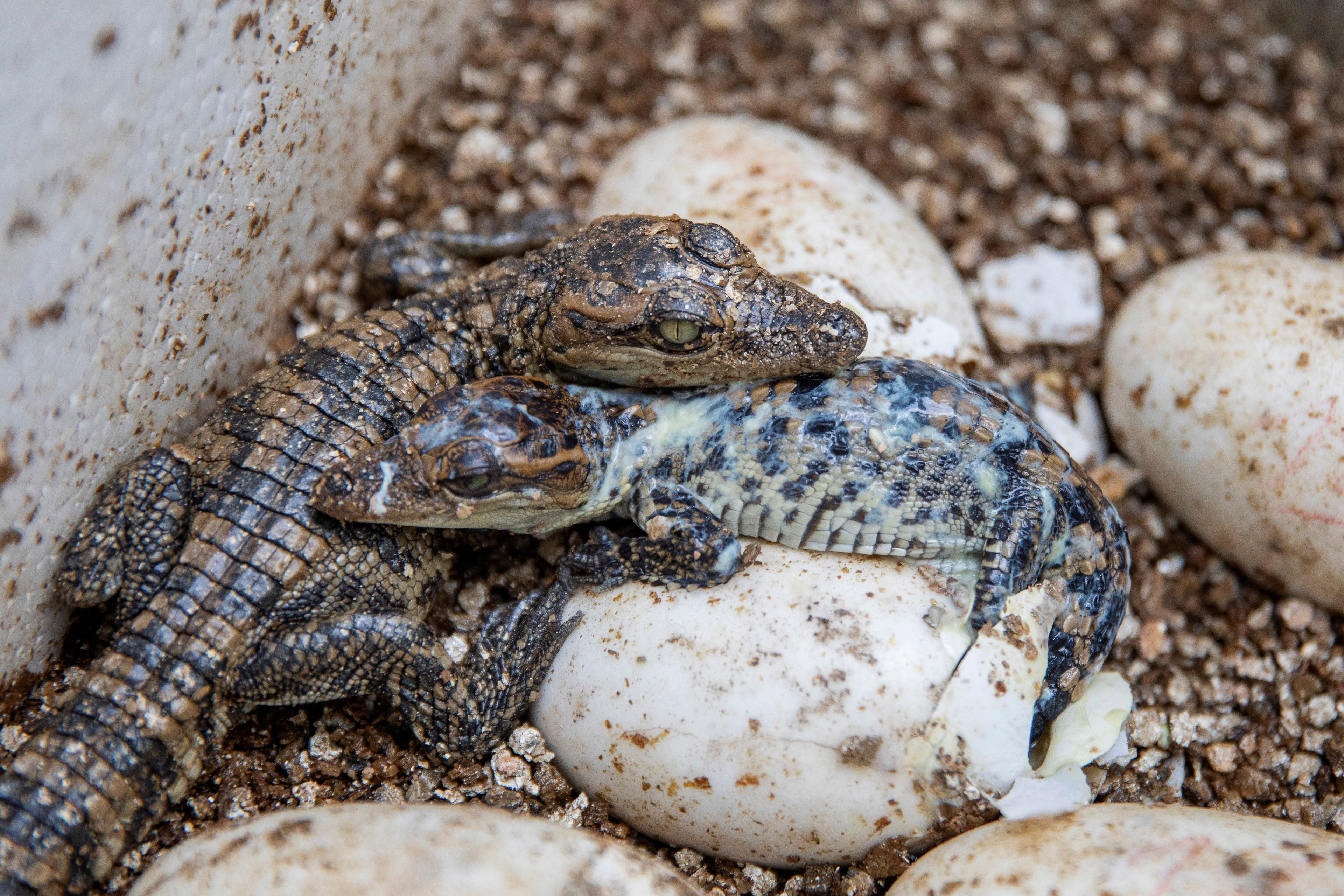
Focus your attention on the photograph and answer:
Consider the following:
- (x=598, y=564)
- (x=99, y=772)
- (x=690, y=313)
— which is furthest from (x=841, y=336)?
(x=99, y=772)

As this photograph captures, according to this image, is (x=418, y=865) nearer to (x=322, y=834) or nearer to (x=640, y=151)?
(x=322, y=834)

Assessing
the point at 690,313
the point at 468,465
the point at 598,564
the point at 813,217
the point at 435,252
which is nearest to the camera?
the point at 468,465

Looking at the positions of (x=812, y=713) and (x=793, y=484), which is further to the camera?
(x=793, y=484)

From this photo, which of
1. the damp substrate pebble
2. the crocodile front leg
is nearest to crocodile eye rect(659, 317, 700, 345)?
the crocodile front leg

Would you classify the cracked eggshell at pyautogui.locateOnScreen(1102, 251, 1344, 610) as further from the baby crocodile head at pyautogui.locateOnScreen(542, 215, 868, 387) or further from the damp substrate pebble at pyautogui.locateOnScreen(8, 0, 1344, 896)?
the baby crocodile head at pyautogui.locateOnScreen(542, 215, 868, 387)

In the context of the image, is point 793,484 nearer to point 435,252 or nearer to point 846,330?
point 846,330

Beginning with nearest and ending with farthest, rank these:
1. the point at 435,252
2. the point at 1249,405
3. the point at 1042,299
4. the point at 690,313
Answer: the point at 690,313, the point at 1249,405, the point at 435,252, the point at 1042,299

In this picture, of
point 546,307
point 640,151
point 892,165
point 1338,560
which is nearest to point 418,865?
point 546,307
